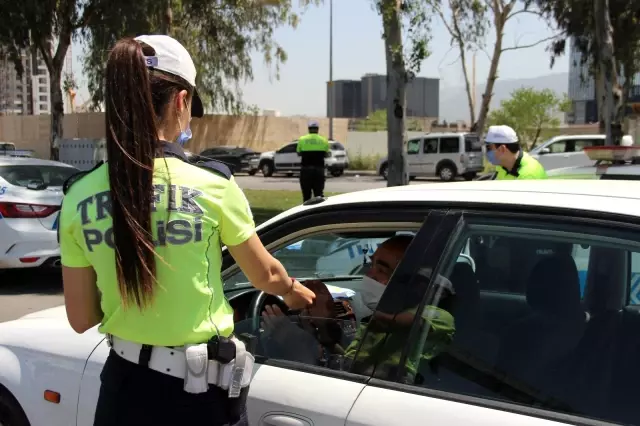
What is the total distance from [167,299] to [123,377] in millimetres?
263

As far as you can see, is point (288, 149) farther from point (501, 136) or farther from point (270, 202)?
point (501, 136)

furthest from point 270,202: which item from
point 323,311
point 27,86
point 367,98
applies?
point 367,98

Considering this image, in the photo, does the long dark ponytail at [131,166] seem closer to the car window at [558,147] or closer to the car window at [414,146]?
the car window at [558,147]

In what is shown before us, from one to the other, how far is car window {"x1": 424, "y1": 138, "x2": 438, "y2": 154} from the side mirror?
2140 centimetres

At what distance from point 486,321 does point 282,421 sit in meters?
0.70

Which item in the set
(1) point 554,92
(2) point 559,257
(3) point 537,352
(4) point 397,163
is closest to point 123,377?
(3) point 537,352

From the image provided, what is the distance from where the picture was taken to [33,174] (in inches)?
325

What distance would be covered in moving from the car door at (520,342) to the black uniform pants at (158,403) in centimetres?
38

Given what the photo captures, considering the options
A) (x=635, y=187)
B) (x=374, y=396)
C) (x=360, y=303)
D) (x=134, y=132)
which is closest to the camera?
(x=134, y=132)

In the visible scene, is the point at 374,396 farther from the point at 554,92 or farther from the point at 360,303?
the point at 554,92

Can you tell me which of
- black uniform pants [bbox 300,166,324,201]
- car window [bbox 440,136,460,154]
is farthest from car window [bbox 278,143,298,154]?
black uniform pants [bbox 300,166,324,201]

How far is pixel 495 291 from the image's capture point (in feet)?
7.43

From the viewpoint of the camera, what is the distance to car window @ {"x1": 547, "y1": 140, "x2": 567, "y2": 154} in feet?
77.5

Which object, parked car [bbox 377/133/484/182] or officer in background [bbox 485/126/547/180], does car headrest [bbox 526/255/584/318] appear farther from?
parked car [bbox 377/133/484/182]
